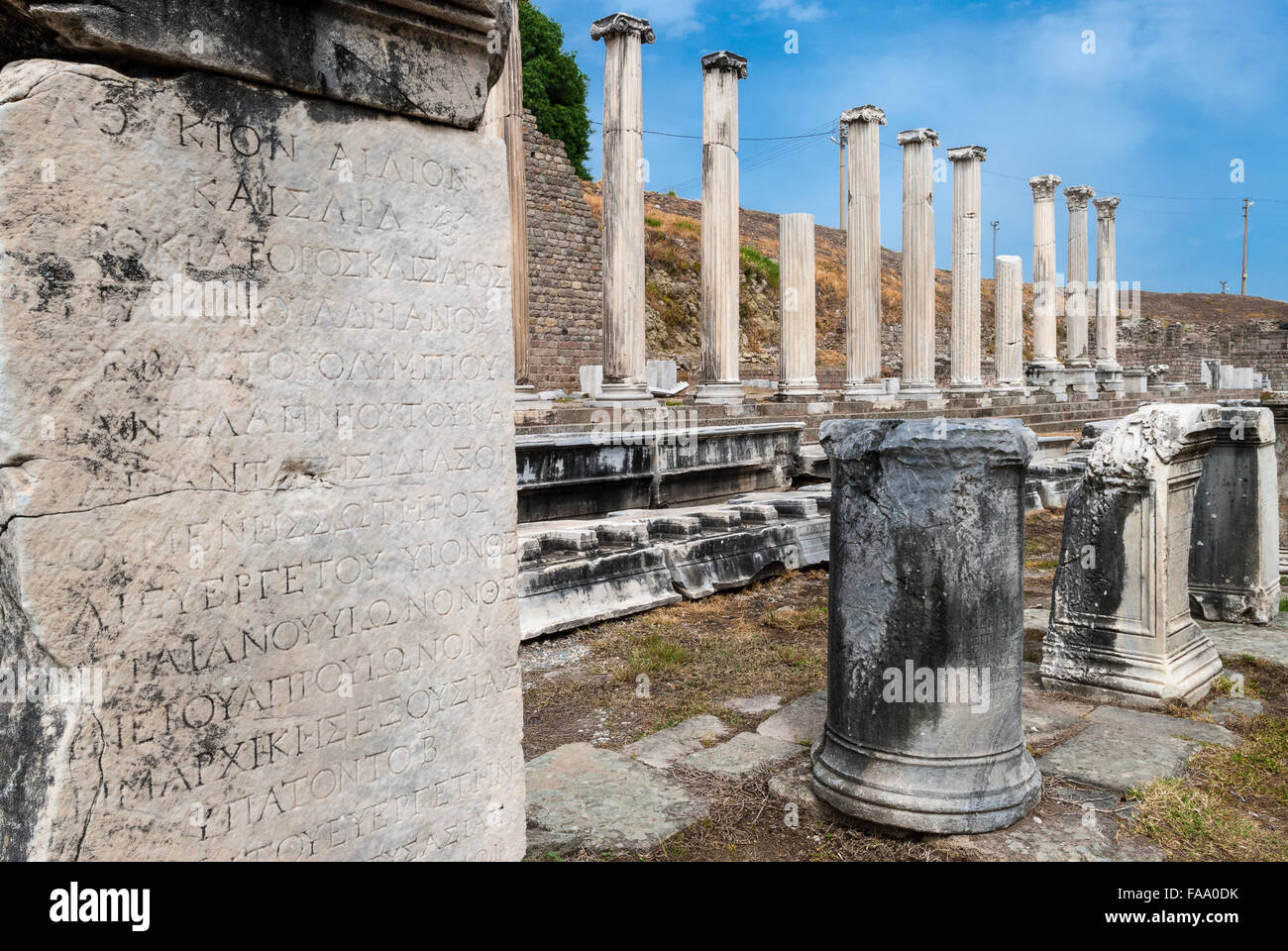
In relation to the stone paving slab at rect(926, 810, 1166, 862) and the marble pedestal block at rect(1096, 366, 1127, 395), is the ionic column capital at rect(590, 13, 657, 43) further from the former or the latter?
the marble pedestal block at rect(1096, 366, 1127, 395)

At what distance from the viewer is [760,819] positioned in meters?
2.93

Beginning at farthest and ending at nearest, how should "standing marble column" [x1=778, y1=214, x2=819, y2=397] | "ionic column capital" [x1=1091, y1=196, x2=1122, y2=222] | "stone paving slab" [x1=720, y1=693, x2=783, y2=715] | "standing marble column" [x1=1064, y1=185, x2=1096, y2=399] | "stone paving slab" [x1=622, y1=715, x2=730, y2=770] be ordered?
1. "ionic column capital" [x1=1091, y1=196, x2=1122, y2=222]
2. "standing marble column" [x1=1064, y1=185, x2=1096, y2=399]
3. "standing marble column" [x1=778, y1=214, x2=819, y2=397]
4. "stone paving slab" [x1=720, y1=693, x2=783, y2=715]
5. "stone paving slab" [x1=622, y1=715, x2=730, y2=770]

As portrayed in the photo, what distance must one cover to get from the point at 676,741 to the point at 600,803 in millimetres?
646

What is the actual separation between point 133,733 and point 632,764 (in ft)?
6.39

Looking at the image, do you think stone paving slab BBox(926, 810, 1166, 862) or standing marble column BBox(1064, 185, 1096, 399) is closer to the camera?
stone paving slab BBox(926, 810, 1166, 862)

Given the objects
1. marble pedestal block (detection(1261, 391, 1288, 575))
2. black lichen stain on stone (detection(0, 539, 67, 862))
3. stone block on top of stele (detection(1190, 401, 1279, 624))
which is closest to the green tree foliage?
marble pedestal block (detection(1261, 391, 1288, 575))

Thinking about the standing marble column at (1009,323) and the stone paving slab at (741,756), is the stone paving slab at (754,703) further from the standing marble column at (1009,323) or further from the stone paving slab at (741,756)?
the standing marble column at (1009,323)

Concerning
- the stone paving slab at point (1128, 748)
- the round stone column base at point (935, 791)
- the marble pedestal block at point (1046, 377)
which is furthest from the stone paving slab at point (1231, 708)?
the marble pedestal block at point (1046, 377)

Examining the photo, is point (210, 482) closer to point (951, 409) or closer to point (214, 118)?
point (214, 118)

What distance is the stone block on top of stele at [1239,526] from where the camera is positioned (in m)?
5.16

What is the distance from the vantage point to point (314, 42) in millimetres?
1947

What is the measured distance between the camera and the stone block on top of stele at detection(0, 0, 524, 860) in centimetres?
167

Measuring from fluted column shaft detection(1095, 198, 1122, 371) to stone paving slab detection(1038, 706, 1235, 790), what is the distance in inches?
1024

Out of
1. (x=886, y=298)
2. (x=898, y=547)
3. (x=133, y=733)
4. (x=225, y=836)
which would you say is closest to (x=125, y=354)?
(x=133, y=733)
